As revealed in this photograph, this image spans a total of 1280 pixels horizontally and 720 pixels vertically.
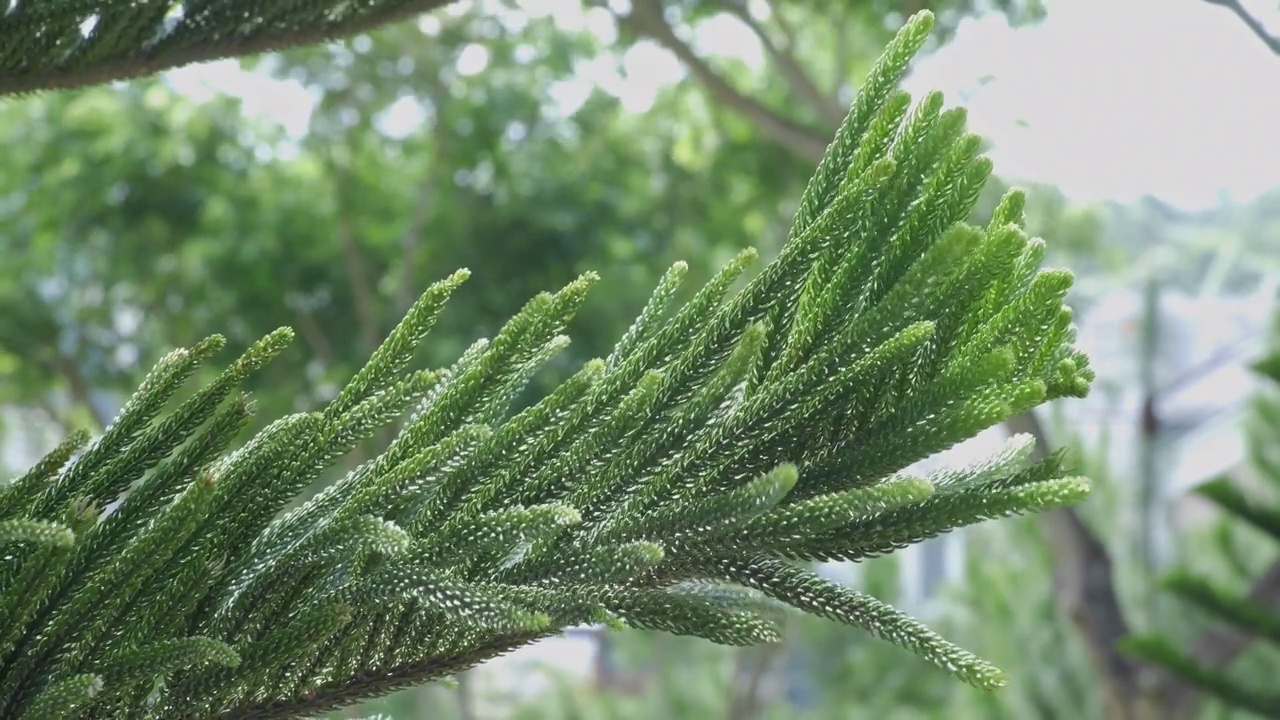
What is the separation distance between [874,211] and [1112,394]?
8.56ft

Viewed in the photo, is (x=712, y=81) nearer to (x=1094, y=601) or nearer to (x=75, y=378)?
(x=1094, y=601)

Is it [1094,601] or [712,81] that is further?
[1094,601]

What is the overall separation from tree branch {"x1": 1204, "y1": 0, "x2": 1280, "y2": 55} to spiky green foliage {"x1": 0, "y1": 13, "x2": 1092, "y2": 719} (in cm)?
93

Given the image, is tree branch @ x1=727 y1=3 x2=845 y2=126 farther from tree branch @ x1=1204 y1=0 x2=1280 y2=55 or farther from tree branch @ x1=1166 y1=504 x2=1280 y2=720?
tree branch @ x1=1166 y1=504 x2=1280 y2=720

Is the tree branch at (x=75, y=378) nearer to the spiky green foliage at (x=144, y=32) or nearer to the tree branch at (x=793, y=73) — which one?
the tree branch at (x=793, y=73)

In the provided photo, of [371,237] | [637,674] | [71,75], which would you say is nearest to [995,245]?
[71,75]

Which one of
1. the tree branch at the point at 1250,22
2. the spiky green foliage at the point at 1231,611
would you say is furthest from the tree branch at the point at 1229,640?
the tree branch at the point at 1250,22

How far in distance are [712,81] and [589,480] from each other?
171 centimetres

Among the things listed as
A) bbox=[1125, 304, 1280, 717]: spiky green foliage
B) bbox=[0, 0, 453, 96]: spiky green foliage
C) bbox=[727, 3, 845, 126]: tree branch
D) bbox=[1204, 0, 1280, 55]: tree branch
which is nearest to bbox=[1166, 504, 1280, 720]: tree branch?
bbox=[1125, 304, 1280, 717]: spiky green foliage

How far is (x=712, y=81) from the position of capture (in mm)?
1975

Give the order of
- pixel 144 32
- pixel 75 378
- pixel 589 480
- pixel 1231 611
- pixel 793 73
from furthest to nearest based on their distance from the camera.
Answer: pixel 75 378 → pixel 1231 611 → pixel 793 73 → pixel 144 32 → pixel 589 480

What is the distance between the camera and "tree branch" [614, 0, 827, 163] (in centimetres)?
196

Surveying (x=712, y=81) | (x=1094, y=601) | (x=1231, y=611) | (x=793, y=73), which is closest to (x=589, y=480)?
(x=712, y=81)

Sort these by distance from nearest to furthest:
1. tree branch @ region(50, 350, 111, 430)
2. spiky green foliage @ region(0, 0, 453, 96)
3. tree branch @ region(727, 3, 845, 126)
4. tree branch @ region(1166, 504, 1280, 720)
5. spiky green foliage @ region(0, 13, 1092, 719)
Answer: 1. spiky green foliage @ region(0, 13, 1092, 719)
2. spiky green foliage @ region(0, 0, 453, 96)
3. tree branch @ region(727, 3, 845, 126)
4. tree branch @ region(1166, 504, 1280, 720)
5. tree branch @ region(50, 350, 111, 430)
